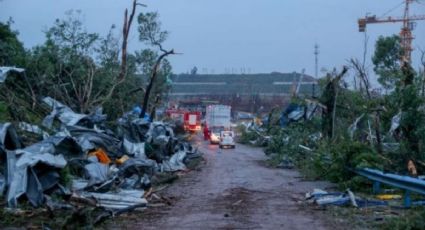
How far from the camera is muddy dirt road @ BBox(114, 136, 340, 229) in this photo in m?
10.5

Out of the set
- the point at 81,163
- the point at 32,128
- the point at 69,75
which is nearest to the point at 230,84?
the point at 69,75

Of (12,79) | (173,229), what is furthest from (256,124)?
(173,229)

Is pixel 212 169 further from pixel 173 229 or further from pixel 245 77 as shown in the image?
pixel 245 77

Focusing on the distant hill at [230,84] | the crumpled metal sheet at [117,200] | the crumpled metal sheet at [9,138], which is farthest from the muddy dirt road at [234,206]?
A: the distant hill at [230,84]

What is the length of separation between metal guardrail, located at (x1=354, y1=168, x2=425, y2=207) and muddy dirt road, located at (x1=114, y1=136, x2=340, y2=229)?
1679 mm

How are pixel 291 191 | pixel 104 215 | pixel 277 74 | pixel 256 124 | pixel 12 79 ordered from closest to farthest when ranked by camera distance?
pixel 104 215 → pixel 291 191 → pixel 12 79 → pixel 256 124 → pixel 277 74

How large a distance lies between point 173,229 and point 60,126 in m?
9.56

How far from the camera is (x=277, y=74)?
104750 mm

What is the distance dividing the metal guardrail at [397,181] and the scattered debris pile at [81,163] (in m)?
5.07

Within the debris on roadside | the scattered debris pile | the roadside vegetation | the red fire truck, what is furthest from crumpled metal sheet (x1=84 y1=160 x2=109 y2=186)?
the red fire truck

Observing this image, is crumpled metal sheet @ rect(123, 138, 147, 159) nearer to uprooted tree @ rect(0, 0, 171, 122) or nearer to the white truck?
uprooted tree @ rect(0, 0, 171, 122)

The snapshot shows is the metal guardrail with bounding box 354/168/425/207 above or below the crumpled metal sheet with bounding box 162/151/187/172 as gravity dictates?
above

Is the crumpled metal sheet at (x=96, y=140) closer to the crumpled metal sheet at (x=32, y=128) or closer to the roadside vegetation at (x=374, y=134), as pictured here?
the crumpled metal sheet at (x=32, y=128)

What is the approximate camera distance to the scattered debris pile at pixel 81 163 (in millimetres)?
11125
